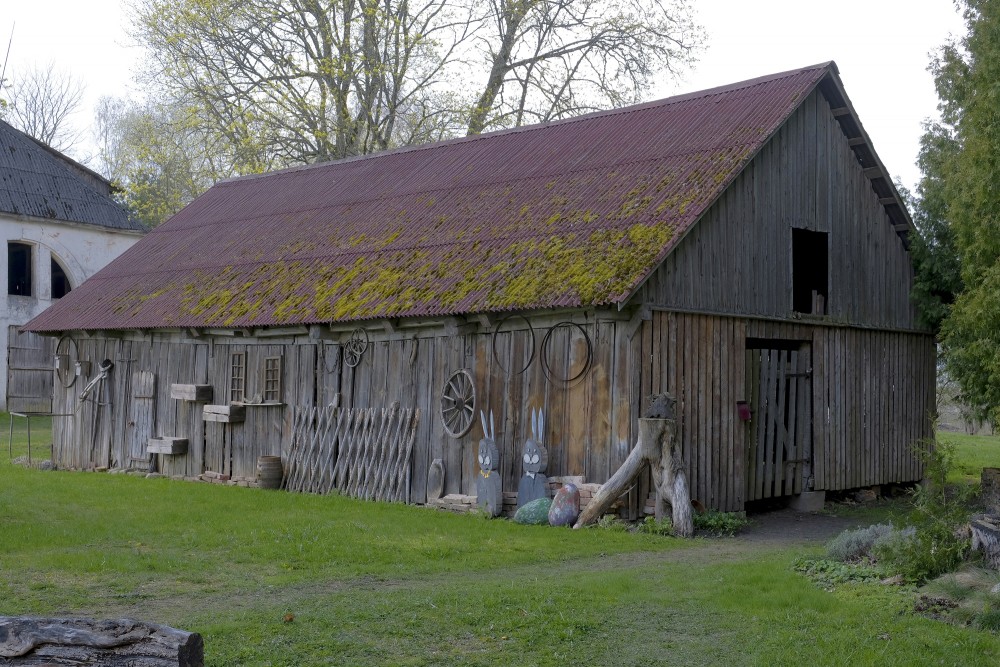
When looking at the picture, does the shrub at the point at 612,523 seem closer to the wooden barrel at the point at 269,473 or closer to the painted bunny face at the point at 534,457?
the painted bunny face at the point at 534,457

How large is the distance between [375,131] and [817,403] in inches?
791

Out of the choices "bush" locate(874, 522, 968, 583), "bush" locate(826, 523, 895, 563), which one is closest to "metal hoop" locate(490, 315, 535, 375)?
"bush" locate(826, 523, 895, 563)

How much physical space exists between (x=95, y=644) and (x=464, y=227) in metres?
11.9

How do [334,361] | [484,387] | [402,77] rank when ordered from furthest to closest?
[402,77] < [334,361] < [484,387]

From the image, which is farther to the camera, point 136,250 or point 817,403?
point 136,250

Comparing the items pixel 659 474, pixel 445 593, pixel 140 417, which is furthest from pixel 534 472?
pixel 140 417

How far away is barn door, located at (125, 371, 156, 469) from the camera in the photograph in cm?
2086

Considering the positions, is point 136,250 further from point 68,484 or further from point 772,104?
point 772,104

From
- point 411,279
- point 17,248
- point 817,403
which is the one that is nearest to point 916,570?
point 817,403

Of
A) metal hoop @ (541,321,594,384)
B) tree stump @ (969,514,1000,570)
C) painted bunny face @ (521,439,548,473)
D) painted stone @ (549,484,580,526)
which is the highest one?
metal hoop @ (541,321,594,384)

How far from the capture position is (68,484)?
18.1 metres

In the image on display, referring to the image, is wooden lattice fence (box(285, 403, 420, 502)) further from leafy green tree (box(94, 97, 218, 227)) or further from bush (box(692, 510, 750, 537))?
leafy green tree (box(94, 97, 218, 227))

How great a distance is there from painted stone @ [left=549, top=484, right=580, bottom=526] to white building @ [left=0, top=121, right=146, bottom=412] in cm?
2398

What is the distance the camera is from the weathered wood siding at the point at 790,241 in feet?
48.8
